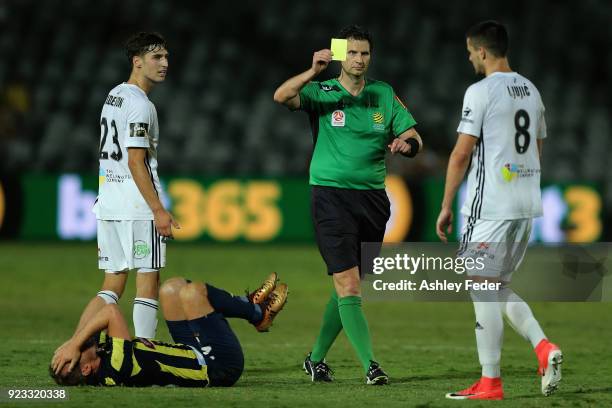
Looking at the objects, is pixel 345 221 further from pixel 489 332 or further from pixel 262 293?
pixel 489 332

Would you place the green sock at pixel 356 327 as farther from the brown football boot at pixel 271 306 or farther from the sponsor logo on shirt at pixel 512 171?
the sponsor logo on shirt at pixel 512 171

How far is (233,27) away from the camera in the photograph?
25312 mm

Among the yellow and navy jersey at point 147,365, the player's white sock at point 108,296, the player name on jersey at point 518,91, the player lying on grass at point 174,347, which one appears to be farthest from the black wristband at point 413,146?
the player's white sock at point 108,296

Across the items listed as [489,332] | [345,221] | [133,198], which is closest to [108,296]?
[133,198]

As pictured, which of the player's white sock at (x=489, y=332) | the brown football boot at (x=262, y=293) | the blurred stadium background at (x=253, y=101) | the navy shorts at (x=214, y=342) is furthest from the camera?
the blurred stadium background at (x=253, y=101)

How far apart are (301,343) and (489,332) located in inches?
126

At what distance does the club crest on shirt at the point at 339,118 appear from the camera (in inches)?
294

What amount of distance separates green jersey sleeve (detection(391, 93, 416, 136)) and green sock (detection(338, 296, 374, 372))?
1140 mm

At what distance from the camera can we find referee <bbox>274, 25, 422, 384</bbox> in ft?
24.1

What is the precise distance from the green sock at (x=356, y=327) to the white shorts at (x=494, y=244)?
90 cm

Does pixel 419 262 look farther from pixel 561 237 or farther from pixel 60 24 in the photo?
pixel 60 24

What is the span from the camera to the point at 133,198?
7383 millimetres

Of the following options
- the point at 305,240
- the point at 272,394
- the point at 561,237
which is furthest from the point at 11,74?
the point at 272,394

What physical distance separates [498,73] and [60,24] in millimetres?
18709
